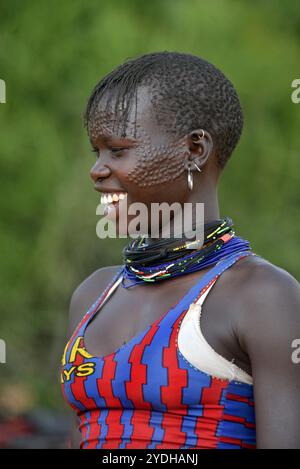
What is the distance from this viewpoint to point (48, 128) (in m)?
7.76

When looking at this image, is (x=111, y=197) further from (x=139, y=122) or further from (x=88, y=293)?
(x=88, y=293)

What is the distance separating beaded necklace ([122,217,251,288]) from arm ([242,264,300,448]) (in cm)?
28

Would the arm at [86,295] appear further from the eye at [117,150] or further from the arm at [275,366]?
the arm at [275,366]

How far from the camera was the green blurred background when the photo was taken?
25.0 feet

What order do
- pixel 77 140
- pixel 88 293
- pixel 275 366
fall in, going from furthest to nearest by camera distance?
1. pixel 77 140
2. pixel 88 293
3. pixel 275 366

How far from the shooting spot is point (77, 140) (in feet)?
26.2

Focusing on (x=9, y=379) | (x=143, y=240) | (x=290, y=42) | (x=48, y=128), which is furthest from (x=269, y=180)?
(x=143, y=240)

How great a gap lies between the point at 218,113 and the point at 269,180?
5.78m

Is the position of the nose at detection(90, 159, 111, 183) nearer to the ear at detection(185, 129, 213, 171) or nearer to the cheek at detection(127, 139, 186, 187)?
the cheek at detection(127, 139, 186, 187)

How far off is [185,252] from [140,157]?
279 millimetres

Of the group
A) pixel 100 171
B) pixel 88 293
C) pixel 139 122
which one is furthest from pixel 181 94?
pixel 88 293

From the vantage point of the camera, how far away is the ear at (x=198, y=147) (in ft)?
7.79
